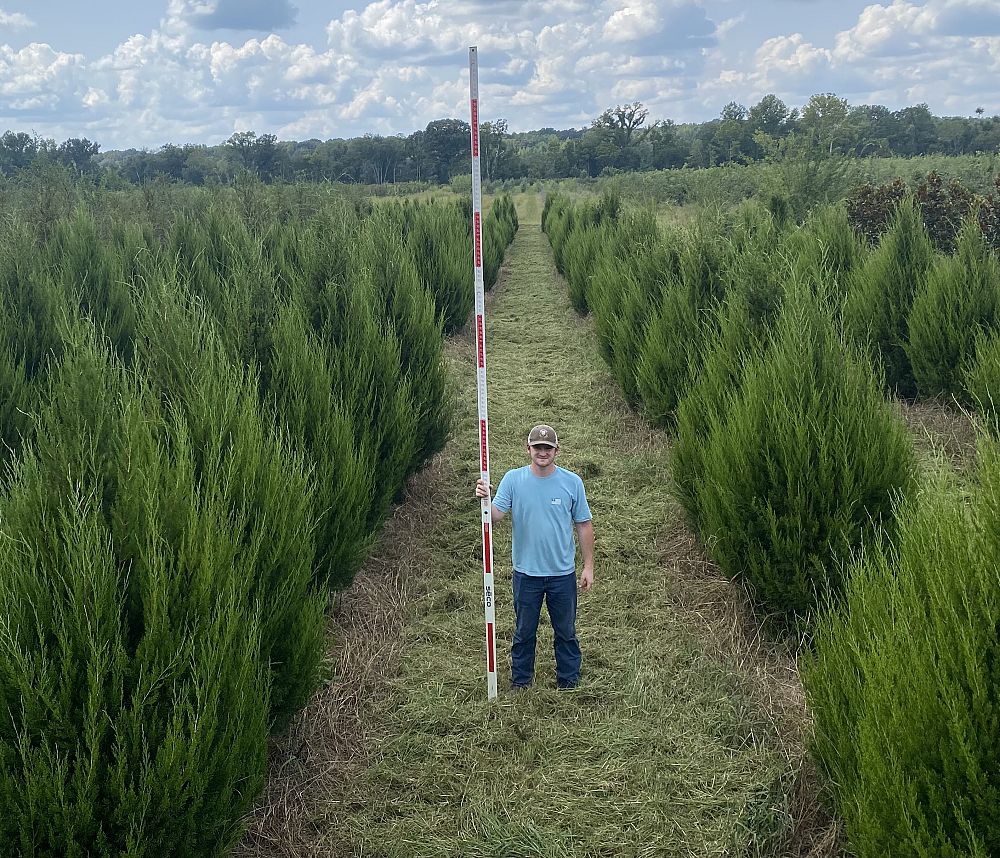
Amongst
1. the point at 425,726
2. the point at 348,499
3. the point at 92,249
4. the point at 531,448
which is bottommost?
the point at 425,726

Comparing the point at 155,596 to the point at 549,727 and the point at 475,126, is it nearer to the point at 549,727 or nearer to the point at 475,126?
the point at 549,727

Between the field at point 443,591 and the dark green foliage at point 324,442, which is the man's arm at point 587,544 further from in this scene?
the dark green foliage at point 324,442

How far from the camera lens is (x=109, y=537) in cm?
283

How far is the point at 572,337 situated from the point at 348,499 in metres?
10.7

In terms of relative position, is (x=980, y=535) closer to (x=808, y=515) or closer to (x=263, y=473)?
(x=808, y=515)

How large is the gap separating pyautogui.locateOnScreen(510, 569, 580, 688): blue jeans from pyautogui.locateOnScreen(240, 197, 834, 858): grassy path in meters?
0.12

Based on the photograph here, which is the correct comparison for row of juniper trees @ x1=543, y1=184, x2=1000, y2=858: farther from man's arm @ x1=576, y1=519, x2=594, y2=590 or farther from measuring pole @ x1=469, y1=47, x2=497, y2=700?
measuring pole @ x1=469, y1=47, x2=497, y2=700

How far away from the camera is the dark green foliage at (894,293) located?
10312 mm

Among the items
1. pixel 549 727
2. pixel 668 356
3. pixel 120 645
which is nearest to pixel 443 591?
pixel 549 727

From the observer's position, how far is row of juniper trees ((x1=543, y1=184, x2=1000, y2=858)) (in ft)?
8.20

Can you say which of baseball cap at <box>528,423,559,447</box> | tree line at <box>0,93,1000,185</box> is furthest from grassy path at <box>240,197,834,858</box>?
tree line at <box>0,93,1000,185</box>

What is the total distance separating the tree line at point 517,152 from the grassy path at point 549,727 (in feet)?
76.3

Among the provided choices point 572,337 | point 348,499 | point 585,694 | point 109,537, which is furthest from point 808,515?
point 572,337

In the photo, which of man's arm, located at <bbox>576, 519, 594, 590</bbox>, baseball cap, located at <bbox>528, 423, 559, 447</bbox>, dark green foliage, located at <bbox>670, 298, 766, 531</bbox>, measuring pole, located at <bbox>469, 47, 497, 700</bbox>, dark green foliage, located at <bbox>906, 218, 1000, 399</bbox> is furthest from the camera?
dark green foliage, located at <bbox>906, 218, 1000, 399</bbox>
